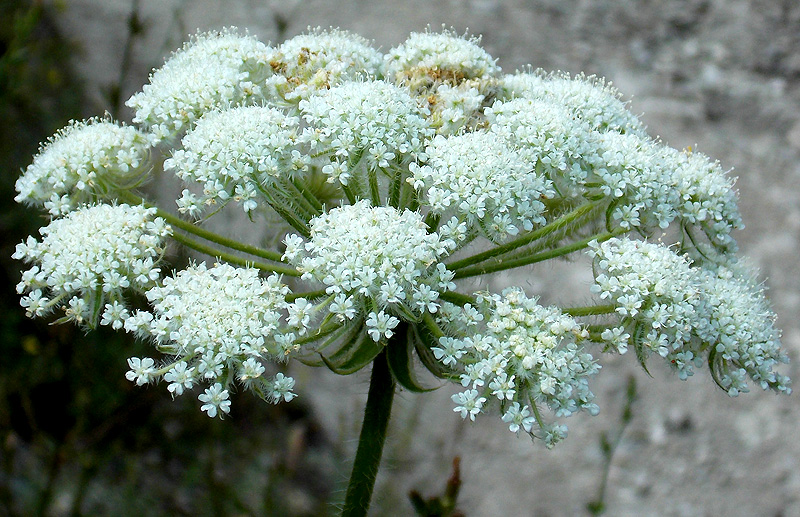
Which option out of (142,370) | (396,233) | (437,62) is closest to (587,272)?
(437,62)

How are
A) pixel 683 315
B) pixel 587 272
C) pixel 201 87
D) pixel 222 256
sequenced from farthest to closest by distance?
pixel 587 272
pixel 201 87
pixel 222 256
pixel 683 315

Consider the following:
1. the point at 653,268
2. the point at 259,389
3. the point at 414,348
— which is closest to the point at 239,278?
the point at 259,389

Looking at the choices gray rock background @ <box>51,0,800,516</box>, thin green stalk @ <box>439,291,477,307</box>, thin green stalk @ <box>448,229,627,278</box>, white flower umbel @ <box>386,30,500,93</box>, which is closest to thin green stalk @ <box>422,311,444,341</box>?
thin green stalk @ <box>439,291,477,307</box>

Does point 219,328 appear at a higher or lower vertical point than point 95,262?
lower

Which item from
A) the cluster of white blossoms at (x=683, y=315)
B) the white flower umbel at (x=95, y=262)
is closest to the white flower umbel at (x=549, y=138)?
the cluster of white blossoms at (x=683, y=315)

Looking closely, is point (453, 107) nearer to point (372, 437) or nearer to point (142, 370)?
point (372, 437)
